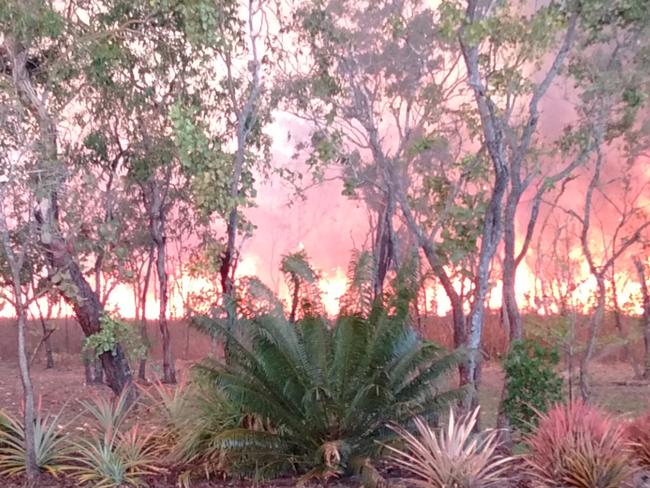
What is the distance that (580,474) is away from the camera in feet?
28.0

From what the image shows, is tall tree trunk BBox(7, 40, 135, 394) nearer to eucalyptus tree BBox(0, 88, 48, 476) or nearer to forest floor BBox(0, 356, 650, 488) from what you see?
eucalyptus tree BBox(0, 88, 48, 476)

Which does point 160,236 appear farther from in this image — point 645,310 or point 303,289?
point 645,310

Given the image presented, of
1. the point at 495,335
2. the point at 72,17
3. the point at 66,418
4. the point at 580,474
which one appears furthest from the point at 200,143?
the point at 495,335

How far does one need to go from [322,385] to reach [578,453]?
311cm

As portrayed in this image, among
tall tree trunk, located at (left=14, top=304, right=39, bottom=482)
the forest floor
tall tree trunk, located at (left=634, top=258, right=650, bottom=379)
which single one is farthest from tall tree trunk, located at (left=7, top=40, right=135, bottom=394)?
tall tree trunk, located at (left=634, top=258, right=650, bottom=379)

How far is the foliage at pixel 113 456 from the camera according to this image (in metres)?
9.86

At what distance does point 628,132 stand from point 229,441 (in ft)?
44.0

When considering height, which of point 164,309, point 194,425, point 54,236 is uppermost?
point 54,236

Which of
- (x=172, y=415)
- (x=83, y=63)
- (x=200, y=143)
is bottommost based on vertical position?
(x=172, y=415)

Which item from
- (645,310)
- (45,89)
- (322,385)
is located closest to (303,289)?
(322,385)

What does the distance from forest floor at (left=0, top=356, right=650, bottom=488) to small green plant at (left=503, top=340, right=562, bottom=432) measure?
177 inches

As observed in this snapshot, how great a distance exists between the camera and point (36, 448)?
10.6 meters

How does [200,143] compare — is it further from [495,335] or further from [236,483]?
[495,335]

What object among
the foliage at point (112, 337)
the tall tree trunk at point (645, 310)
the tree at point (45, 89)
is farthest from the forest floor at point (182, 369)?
the tree at point (45, 89)
